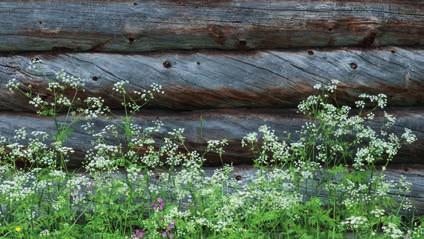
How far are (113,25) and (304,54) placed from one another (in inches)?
45.3

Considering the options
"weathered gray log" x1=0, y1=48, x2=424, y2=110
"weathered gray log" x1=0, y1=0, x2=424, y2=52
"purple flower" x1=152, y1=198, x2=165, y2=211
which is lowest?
"purple flower" x1=152, y1=198, x2=165, y2=211

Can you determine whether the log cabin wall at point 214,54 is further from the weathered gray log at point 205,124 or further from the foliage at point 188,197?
the foliage at point 188,197

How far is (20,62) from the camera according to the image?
524cm

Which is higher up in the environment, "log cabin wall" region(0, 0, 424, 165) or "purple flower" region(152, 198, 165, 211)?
"log cabin wall" region(0, 0, 424, 165)

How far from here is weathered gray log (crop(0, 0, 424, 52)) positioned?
206 inches

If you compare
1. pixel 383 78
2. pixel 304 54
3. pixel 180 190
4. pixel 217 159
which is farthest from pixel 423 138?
pixel 180 190

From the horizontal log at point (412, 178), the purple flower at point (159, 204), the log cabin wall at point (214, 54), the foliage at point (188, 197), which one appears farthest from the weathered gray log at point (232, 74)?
the purple flower at point (159, 204)

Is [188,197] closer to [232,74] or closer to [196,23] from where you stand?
[232,74]

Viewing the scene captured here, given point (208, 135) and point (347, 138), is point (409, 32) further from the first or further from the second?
point (208, 135)

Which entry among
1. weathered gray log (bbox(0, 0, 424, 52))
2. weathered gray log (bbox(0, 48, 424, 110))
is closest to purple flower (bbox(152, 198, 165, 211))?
weathered gray log (bbox(0, 48, 424, 110))

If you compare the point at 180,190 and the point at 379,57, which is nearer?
the point at 180,190

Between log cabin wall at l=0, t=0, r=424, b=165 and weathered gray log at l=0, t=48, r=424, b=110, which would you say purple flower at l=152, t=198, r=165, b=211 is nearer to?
log cabin wall at l=0, t=0, r=424, b=165

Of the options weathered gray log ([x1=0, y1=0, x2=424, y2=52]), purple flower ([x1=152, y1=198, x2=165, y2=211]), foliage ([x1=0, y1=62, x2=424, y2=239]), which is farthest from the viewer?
weathered gray log ([x1=0, y1=0, x2=424, y2=52])

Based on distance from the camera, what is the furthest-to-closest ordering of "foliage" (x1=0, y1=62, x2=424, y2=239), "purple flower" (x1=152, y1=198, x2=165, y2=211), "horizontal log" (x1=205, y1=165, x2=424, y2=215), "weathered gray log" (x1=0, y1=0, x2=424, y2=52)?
"horizontal log" (x1=205, y1=165, x2=424, y2=215), "weathered gray log" (x1=0, y1=0, x2=424, y2=52), "purple flower" (x1=152, y1=198, x2=165, y2=211), "foliage" (x1=0, y1=62, x2=424, y2=239)
